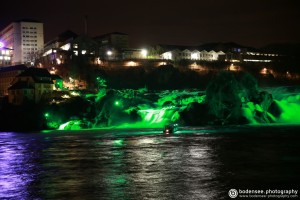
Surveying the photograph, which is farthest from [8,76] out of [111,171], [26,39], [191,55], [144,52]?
[111,171]

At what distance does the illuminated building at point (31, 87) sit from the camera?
86.6m

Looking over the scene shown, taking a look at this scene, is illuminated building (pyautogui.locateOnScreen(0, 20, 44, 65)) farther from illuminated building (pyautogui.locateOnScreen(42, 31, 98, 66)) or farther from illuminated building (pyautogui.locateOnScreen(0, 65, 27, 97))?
illuminated building (pyautogui.locateOnScreen(0, 65, 27, 97))

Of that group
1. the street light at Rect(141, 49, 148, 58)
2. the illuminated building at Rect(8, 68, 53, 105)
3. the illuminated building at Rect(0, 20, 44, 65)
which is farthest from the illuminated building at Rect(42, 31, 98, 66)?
the illuminated building at Rect(0, 20, 44, 65)

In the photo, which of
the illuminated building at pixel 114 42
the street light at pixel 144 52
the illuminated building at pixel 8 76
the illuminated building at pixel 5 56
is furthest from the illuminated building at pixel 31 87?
the illuminated building at pixel 5 56

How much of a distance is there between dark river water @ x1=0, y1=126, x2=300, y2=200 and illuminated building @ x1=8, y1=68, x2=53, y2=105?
42.6 m

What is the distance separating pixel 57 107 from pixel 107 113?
431 inches

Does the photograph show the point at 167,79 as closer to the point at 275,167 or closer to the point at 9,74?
the point at 9,74

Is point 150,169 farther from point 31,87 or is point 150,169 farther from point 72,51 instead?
point 72,51

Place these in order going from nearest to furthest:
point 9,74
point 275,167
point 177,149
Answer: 1. point 275,167
2. point 177,149
3. point 9,74

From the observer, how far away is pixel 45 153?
40.4 meters

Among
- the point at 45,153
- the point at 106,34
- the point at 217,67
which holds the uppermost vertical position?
the point at 106,34

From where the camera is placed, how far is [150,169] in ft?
96.3

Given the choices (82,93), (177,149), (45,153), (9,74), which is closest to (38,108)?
(82,93)

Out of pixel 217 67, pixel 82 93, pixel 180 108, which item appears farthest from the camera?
pixel 217 67
